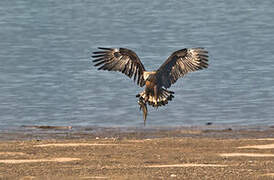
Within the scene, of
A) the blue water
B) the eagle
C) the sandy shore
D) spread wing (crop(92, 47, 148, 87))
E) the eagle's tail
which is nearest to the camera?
the sandy shore

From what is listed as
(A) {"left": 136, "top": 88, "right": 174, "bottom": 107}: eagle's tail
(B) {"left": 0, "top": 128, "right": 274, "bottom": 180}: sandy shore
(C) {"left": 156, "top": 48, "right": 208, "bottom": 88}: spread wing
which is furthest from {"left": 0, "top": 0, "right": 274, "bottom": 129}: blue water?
(A) {"left": 136, "top": 88, "right": 174, "bottom": 107}: eagle's tail

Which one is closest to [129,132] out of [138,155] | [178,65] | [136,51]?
[178,65]

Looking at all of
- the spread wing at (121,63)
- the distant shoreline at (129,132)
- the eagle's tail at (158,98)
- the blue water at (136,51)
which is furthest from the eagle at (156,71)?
the blue water at (136,51)

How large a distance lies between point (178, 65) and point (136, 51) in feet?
69.5

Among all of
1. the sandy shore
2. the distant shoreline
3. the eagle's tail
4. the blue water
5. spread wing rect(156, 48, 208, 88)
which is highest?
spread wing rect(156, 48, 208, 88)

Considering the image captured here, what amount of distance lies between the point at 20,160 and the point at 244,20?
128 ft

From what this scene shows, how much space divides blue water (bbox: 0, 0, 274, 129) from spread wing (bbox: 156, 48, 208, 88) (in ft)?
20.5

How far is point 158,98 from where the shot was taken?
18312mm

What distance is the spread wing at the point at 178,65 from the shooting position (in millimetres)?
19062

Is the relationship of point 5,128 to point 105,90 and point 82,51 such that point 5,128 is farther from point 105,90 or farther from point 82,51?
point 82,51

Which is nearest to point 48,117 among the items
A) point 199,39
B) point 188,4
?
point 199,39

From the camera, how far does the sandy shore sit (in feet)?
52.9

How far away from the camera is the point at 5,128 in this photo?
977 inches

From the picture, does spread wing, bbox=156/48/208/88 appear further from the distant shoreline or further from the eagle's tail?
the distant shoreline
